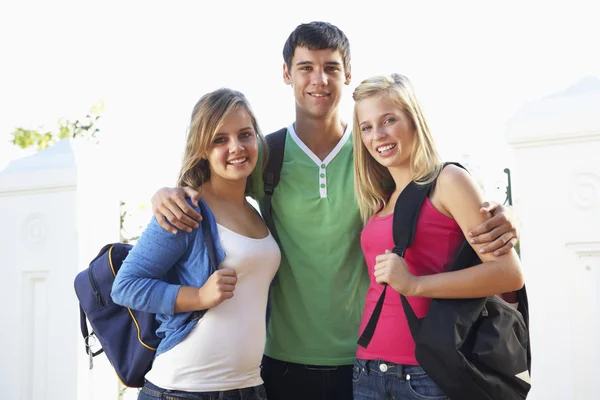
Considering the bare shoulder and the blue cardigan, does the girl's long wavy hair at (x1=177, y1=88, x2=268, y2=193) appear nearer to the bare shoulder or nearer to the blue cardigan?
the blue cardigan

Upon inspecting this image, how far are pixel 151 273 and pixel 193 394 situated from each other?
42 centimetres

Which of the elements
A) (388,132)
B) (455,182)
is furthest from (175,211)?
(455,182)

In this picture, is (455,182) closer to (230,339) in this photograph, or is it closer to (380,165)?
(380,165)

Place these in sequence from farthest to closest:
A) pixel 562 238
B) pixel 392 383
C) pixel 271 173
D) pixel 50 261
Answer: pixel 50 261, pixel 562 238, pixel 271 173, pixel 392 383

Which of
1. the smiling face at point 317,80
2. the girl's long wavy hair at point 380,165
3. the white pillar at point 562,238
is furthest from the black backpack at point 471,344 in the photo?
the white pillar at point 562,238

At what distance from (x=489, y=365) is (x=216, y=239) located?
0.98m

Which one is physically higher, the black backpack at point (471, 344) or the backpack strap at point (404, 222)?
the backpack strap at point (404, 222)

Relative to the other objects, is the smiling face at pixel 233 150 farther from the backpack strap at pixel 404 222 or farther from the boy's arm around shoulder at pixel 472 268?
the boy's arm around shoulder at pixel 472 268

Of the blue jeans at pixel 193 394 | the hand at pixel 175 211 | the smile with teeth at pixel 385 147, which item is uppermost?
the smile with teeth at pixel 385 147

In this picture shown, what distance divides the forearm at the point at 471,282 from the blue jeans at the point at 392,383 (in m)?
0.27

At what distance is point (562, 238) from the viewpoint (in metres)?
3.43

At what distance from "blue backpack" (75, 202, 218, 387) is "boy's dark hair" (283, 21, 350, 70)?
954 mm

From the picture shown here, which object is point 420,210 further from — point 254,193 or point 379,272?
point 254,193

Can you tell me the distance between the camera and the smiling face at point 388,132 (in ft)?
7.98
